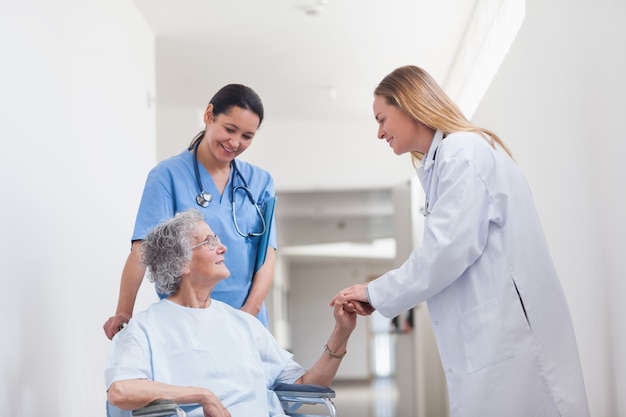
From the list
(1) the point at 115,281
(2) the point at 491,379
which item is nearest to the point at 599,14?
(2) the point at 491,379

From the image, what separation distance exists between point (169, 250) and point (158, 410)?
1.67 feet

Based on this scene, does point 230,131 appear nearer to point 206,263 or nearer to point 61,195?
point 206,263

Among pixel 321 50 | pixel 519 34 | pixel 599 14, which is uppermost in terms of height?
pixel 321 50

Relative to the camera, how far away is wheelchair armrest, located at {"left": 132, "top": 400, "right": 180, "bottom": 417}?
196 centimetres

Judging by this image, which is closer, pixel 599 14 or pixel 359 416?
pixel 599 14

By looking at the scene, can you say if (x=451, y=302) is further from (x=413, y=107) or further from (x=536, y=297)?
(x=413, y=107)

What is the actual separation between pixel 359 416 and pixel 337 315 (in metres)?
5.87

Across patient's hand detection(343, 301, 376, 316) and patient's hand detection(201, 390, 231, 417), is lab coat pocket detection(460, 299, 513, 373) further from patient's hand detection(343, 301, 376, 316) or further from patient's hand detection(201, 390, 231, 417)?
patient's hand detection(201, 390, 231, 417)

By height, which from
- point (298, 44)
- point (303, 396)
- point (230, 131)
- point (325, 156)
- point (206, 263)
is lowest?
point (303, 396)

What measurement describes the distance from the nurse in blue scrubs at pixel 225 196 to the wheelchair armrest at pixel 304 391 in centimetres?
33

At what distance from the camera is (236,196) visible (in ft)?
9.20

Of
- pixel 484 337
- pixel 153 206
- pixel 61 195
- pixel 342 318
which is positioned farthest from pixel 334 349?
pixel 61 195

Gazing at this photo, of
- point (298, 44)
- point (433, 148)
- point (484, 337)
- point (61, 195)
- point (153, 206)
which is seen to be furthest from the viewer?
point (298, 44)

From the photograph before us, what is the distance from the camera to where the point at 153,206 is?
2.65m
